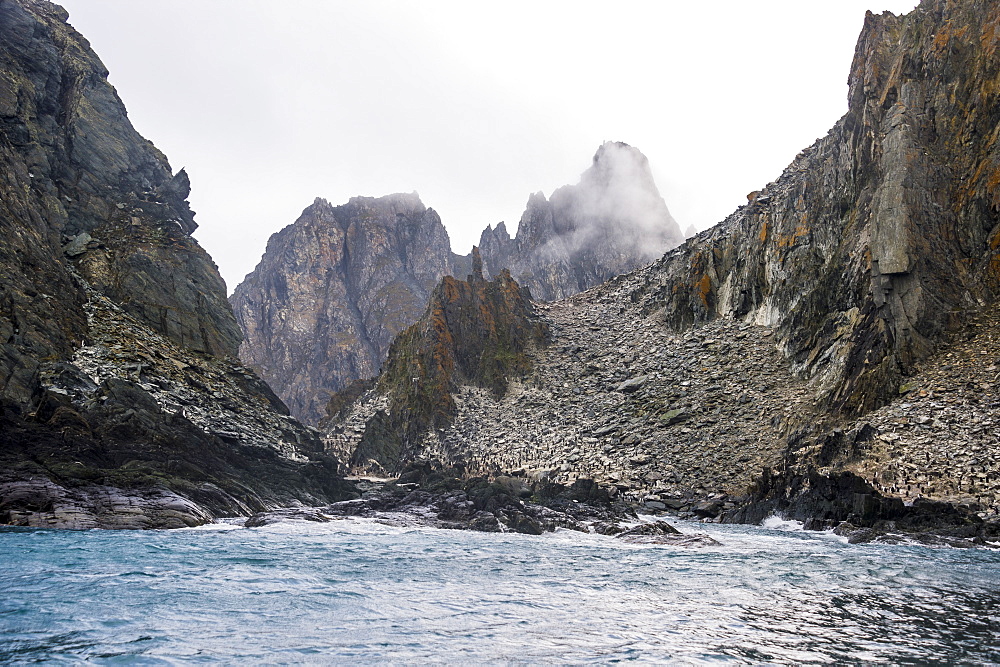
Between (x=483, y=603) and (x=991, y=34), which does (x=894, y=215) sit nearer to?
(x=991, y=34)

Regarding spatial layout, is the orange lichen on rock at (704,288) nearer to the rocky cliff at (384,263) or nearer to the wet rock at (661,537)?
the wet rock at (661,537)

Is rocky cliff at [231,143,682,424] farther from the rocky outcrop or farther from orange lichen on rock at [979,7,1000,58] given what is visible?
the rocky outcrop

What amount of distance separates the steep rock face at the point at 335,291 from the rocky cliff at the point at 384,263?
0.95ft

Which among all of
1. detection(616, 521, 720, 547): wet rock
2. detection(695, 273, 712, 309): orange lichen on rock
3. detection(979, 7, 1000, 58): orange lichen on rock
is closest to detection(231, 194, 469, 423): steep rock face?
detection(695, 273, 712, 309): orange lichen on rock

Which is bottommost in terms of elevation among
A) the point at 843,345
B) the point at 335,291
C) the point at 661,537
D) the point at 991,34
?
the point at 661,537

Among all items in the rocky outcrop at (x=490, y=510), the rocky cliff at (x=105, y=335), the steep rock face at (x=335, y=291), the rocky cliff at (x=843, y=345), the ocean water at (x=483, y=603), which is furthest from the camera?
the steep rock face at (x=335, y=291)

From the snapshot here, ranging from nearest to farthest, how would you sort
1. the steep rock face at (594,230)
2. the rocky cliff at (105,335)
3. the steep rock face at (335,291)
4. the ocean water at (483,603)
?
1. the ocean water at (483,603)
2. the rocky cliff at (105,335)
3. the steep rock face at (594,230)
4. the steep rock face at (335,291)

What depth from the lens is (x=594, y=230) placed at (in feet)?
447

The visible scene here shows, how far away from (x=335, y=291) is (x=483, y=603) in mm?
157318

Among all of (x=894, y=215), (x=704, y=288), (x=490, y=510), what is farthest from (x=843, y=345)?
(x=490, y=510)

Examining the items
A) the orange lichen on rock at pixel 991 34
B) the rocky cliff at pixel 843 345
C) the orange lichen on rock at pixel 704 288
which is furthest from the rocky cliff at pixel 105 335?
the orange lichen on rock at pixel 991 34

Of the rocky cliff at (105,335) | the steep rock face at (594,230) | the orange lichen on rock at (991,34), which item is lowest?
the rocky cliff at (105,335)

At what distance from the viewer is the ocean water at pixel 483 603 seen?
1052 cm

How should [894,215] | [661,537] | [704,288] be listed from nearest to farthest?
[661,537] < [894,215] < [704,288]
